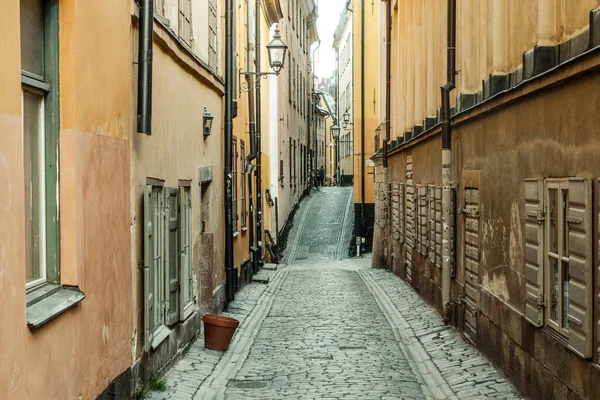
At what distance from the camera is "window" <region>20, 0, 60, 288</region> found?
17.9 feet

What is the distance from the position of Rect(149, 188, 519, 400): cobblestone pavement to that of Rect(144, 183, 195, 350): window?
1.86ft

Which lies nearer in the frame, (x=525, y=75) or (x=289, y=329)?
(x=525, y=75)

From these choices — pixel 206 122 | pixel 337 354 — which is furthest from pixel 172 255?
pixel 206 122

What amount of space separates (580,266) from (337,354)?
4.94 metres

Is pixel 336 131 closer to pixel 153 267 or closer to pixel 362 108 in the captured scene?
pixel 362 108

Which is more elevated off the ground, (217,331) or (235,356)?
(217,331)

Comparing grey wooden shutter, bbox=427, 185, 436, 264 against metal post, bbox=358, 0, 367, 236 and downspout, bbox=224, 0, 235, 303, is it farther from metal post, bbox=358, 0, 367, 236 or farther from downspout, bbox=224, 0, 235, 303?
metal post, bbox=358, 0, 367, 236

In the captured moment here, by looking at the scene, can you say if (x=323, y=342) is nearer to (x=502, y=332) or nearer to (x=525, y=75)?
(x=502, y=332)

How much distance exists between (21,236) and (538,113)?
4.63 meters

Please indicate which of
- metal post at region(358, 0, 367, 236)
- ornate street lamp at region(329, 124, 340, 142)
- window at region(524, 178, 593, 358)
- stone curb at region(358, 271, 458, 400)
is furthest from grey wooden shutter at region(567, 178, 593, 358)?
ornate street lamp at region(329, 124, 340, 142)

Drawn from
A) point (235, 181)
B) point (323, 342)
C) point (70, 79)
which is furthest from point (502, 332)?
point (235, 181)

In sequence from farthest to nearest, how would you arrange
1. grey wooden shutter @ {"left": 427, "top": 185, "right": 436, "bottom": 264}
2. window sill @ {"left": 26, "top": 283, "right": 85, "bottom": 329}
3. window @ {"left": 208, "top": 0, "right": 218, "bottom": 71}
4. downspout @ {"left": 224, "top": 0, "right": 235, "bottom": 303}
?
1. downspout @ {"left": 224, "top": 0, "right": 235, "bottom": 303}
2. grey wooden shutter @ {"left": 427, "top": 185, "right": 436, "bottom": 264}
3. window @ {"left": 208, "top": 0, "right": 218, "bottom": 71}
4. window sill @ {"left": 26, "top": 283, "right": 85, "bottom": 329}

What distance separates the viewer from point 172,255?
987 cm

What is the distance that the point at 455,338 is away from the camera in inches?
446
